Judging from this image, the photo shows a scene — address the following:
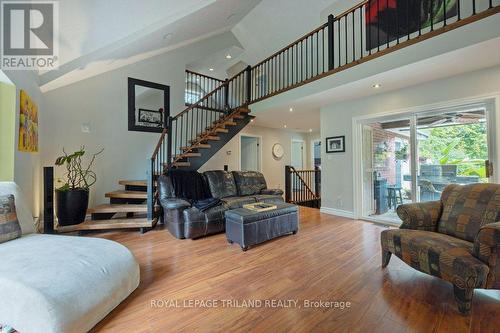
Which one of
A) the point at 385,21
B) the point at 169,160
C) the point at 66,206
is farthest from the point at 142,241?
the point at 385,21

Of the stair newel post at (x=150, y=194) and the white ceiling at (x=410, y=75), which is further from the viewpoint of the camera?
the stair newel post at (x=150, y=194)

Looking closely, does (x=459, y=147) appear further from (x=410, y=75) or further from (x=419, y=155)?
(x=410, y=75)

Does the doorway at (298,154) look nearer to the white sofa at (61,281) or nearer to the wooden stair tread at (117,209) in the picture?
the wooden stair tread at (117,209)

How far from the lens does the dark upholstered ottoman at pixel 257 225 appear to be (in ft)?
9.00

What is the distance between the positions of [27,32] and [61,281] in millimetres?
3009

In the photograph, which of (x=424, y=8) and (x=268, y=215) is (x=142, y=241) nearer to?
(x=268, y=215)

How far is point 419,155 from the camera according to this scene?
11.9 feet

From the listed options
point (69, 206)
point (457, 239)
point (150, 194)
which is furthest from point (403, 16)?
point (69, 206)

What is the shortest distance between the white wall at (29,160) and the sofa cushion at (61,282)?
1.39 m

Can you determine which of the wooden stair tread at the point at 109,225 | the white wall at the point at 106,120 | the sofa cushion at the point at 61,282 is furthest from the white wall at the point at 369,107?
the sofa cushion at the point at 61,282

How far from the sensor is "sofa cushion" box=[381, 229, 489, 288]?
1.50m

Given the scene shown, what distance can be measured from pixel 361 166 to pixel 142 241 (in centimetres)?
402

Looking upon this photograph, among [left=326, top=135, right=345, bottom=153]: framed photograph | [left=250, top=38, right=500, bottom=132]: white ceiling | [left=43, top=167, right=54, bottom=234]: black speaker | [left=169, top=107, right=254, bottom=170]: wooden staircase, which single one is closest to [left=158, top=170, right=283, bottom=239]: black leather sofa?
[left=169, top=107, right=254, bottom=170]: wooden staircase

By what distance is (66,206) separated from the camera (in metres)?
3.22
